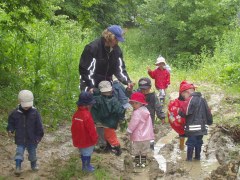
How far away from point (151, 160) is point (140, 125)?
0.80m

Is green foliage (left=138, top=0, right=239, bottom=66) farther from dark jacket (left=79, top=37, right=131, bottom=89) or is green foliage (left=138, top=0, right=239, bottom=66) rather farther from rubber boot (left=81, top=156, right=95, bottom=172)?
rubber boot (left=81, top=156, right=95, bottom=172)

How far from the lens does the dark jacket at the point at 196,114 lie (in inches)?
276

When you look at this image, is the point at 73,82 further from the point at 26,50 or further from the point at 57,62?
the point at 26,50

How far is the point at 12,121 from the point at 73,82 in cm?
483

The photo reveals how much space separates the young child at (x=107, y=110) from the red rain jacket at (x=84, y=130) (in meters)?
0.70

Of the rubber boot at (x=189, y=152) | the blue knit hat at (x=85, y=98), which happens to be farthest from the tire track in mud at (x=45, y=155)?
the rubber boot at (x=189, y=152)

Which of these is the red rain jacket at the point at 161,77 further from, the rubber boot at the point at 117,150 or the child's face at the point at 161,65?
the rubber boot at the point at 117,150

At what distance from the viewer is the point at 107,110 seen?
6984 millimetres

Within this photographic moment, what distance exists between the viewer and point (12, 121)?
243 inches

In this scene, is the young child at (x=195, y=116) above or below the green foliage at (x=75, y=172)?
above

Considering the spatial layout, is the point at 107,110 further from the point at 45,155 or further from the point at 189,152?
the point at 189,152

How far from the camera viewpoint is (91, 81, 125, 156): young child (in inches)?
273

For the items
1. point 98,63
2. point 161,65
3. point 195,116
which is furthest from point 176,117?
point 161,65

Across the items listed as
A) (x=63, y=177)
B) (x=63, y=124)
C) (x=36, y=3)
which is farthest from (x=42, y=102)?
(x=63, y=177)
